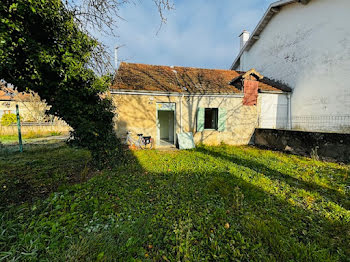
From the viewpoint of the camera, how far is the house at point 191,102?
719 cm

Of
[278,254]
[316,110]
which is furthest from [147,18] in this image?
[316,110]

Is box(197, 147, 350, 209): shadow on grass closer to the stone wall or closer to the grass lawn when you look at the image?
the grass lawn

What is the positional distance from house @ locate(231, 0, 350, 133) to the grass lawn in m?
4.86

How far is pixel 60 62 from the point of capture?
3.30m

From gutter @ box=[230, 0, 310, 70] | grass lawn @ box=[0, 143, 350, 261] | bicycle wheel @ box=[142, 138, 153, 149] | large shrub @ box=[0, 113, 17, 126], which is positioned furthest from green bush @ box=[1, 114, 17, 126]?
gutter @ box=[230, 0, 310, 70]

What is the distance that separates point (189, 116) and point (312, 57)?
7.44 meters

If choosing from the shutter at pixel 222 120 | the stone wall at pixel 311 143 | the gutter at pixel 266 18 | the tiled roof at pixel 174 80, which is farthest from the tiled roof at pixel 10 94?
A: the gutter at pixel 266 18

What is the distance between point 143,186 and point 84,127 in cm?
231

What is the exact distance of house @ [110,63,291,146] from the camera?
7.19 m

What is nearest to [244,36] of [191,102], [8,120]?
[191,102]

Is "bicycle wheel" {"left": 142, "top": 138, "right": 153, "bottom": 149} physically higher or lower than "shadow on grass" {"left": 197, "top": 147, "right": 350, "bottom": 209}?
higher

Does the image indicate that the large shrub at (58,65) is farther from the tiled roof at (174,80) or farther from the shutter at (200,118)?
the shutter at (200,118)

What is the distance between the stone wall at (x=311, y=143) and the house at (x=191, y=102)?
57.7 inches

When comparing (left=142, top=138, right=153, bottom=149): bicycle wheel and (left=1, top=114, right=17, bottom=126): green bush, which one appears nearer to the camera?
(left=142, top=138, right=153, bottom=149): bicycle wheel
